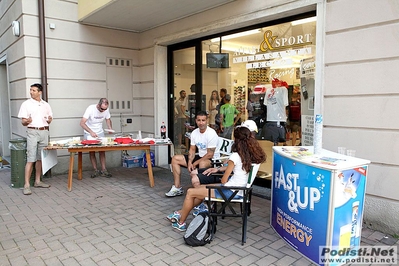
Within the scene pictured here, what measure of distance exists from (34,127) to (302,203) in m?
4.60

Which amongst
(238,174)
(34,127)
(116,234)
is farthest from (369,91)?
(34,127)

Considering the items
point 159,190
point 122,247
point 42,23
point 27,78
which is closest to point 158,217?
point 122,247

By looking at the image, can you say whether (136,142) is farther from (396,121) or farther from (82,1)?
(396,121)

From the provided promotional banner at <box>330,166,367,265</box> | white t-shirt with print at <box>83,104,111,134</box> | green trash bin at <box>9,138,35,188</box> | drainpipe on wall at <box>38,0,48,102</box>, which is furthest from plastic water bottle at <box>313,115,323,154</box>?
drainpipe on wall at <box>38,0,48,102</box>

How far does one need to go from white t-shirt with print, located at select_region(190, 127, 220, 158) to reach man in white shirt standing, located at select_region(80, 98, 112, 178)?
218 centimetres

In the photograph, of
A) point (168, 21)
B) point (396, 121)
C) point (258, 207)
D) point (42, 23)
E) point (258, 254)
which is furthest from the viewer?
point (168, 21)

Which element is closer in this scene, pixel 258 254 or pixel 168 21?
pixel 258 254

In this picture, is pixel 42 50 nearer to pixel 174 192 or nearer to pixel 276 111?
pixel 174 192

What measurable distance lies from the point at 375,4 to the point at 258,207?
118 inches

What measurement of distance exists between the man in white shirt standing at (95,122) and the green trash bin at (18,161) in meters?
1.11

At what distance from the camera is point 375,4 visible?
362cm

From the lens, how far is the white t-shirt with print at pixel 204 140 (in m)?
4.67

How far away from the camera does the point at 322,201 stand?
274 centimetres

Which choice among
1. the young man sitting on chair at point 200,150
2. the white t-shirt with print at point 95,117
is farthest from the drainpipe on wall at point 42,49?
the young man sitting on chair at point 200,150
